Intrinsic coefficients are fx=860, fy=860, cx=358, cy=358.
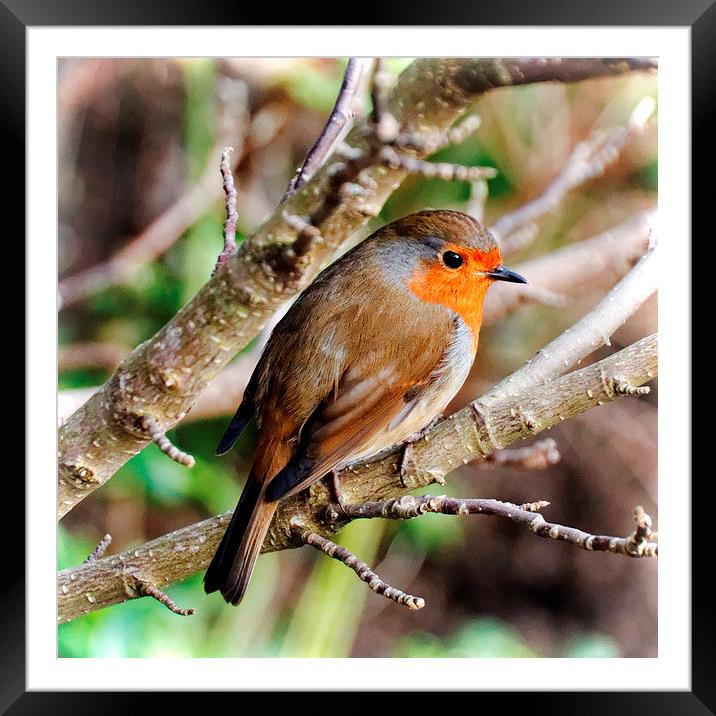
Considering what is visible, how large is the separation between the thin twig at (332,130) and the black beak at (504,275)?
0.42 metres

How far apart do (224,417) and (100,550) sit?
0.38 meters

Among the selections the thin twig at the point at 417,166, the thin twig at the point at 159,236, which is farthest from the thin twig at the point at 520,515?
the thin twig at the point at 159,236

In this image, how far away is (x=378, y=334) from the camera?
1.79 m

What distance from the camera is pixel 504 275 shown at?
1.77 meters

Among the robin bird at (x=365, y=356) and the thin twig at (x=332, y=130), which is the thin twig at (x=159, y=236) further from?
the robin bird at (x=365, y=356)

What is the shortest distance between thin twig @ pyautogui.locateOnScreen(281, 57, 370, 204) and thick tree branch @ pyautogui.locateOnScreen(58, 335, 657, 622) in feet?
1.90

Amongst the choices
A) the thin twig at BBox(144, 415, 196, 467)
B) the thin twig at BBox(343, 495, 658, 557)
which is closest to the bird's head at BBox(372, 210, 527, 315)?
the thin twig at BBox(343, 495, 658, 557)

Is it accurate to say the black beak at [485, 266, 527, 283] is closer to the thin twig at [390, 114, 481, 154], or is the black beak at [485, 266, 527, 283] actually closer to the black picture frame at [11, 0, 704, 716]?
the thin twig at [390, 114, 481, 154]

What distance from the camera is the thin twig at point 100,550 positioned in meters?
1.82

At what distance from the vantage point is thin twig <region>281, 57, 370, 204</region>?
68.2 inches
